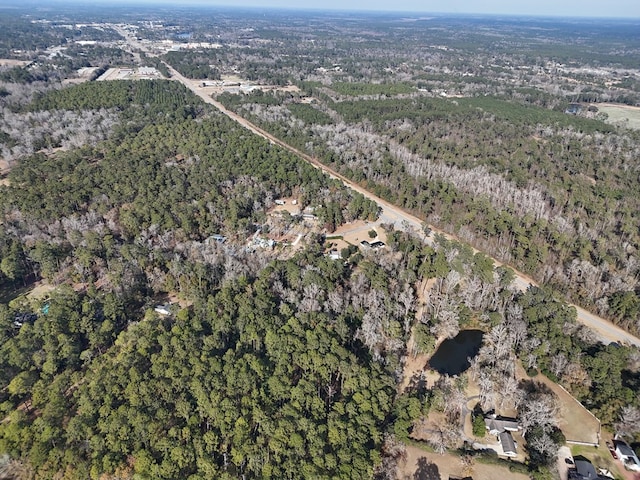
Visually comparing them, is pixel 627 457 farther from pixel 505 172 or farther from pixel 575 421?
pixel 505 172

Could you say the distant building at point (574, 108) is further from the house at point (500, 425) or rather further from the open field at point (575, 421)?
the house at point (500, 425)

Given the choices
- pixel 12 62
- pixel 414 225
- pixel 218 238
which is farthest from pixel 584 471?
pixel 12 62

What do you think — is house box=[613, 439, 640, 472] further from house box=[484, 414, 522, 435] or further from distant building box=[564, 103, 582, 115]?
distant building box=[564, 103, 582, 115]

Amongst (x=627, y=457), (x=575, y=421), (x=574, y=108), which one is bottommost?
(x=575, y=421)

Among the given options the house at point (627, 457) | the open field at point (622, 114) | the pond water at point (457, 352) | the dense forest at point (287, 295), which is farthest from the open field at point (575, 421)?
the open field at point (622, 114)

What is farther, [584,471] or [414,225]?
[414,225]

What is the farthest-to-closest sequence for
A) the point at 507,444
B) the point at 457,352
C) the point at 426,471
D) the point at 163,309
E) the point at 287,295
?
the point at 163,309 < the point at 287,295 < the point at 457,352 < the point at 507,444 < the point at 426,471

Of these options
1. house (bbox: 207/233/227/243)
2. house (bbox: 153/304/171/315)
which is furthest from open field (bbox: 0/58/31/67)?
house (bbox: 153/304/171/315)
